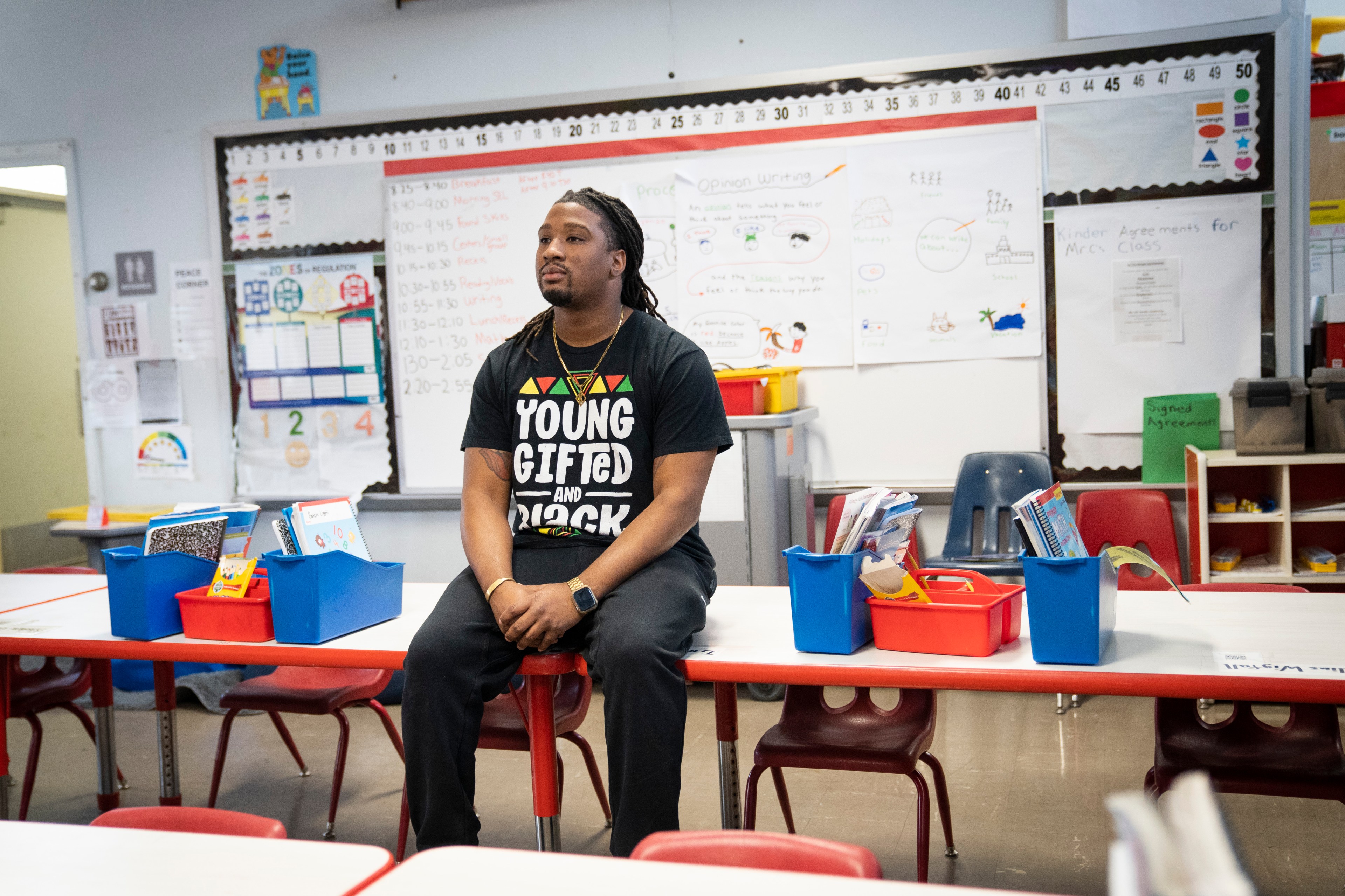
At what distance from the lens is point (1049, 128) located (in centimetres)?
375

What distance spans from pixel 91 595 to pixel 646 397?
1.56 metres

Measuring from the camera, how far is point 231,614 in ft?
6.89

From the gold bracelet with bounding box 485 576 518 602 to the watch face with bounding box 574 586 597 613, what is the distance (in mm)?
141

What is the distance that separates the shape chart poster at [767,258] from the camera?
3.97 metres

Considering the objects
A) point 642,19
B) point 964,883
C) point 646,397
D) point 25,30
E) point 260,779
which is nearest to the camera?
point 646,397

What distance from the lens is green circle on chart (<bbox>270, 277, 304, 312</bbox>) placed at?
4520 mm

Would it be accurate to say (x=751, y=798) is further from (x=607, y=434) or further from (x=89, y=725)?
(x=89, y=725)

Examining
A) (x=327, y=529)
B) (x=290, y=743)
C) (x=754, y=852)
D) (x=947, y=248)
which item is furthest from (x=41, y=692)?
(x=947, y=248)

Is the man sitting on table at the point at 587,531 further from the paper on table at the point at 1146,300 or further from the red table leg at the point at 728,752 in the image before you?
the paper on table at the point at 1146,300

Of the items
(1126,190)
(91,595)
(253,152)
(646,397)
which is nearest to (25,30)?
(253,152)

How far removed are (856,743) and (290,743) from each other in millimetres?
1829

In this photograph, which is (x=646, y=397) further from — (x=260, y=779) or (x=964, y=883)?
(x=260, y=779)

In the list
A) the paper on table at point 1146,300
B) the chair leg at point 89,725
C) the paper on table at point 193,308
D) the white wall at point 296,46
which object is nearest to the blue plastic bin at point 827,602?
the chair leg at point 89,725

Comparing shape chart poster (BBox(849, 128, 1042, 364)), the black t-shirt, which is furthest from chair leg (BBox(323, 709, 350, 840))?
shape chart poster (BBox(849, 128, 1042, 364))
